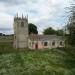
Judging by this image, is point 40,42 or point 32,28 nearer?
point 40,42

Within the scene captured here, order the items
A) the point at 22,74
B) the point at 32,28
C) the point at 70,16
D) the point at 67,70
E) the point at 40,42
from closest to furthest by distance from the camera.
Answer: the point at 22,74, the point at 67,70, the point at 70,16, the point at 40,42, the point at 32,28

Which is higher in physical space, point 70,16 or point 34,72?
point 70,16

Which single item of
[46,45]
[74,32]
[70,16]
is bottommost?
[46,45]

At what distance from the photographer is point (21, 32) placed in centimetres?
4366

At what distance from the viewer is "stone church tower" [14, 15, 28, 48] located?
43.2 metres

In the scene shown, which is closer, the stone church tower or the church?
the church

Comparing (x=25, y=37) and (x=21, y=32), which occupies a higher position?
(x=21, y=32)

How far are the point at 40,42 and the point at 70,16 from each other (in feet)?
98.6

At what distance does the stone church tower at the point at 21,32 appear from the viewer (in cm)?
4316

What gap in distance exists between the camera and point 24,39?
43781mm

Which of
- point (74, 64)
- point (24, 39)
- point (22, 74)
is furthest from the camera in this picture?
point (24, 39)

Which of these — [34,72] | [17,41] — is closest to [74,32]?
[34,72]

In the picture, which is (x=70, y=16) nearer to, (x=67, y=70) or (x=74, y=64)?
(x=74, y=64)

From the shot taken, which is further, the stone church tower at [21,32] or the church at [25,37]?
the stone church tower at [21,32]
